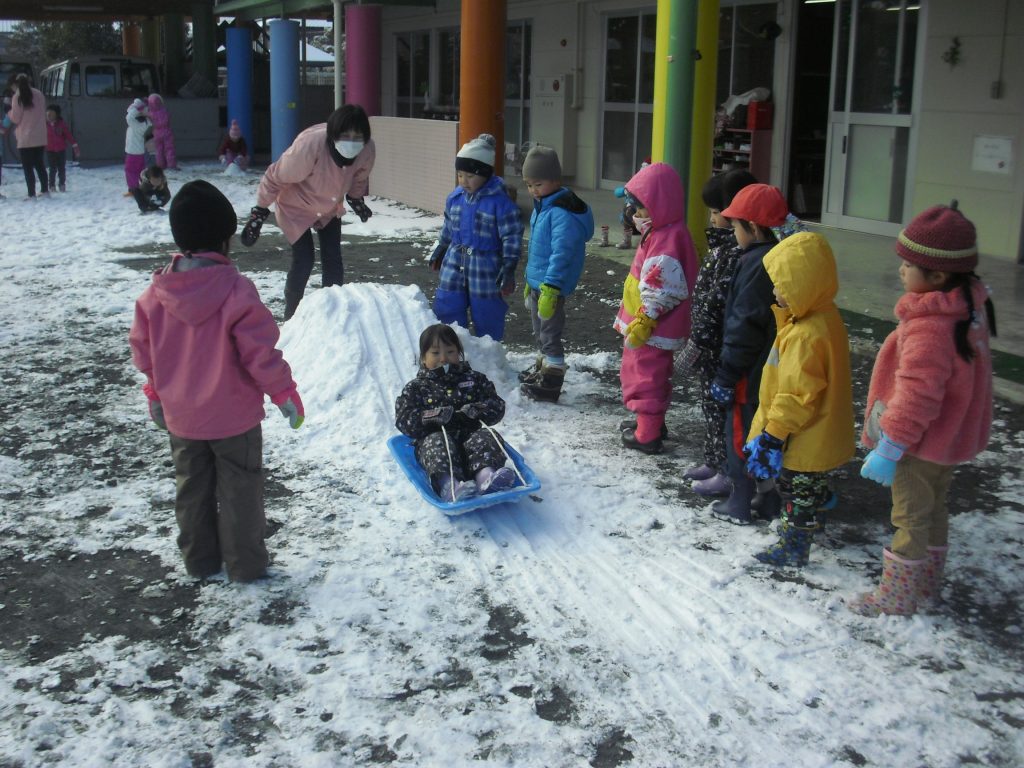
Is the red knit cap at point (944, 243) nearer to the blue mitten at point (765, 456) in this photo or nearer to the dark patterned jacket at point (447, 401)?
the blue mitten at point (765, 456)

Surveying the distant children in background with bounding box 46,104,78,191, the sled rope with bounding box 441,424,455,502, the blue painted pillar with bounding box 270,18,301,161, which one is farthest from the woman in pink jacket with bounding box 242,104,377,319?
the blue painted pillar with bounding box 270,18,301,161

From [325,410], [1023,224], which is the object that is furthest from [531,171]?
[1023,224]

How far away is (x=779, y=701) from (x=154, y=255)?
938 centimetres

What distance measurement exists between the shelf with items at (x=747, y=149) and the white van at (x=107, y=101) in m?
14.2

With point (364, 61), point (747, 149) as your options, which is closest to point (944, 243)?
point (747, 149)

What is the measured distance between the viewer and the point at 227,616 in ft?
11.8

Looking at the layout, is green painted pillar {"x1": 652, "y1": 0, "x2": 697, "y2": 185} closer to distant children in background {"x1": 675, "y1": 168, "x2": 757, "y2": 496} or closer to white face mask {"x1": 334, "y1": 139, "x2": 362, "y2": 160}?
white face mask {"x1": 334, "y1": 139, "x2": 362, "y2": 160}

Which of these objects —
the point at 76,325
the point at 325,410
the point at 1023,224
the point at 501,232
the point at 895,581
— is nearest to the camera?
the point at 895,581

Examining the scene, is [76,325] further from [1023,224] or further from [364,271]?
[1023,224]

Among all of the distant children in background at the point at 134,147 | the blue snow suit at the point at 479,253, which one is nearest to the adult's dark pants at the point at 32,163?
the distant children in background at the point at 134,147

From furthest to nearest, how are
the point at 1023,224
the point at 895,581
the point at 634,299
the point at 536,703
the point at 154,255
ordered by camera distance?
the point at 154,255 → the point at 1023,224 → the point at 634,299 → the point at 895,581 → the point at 536,703

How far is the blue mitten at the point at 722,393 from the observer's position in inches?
169

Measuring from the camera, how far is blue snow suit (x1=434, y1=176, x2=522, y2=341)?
5.95m

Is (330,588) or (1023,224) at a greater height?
(1023,224)
